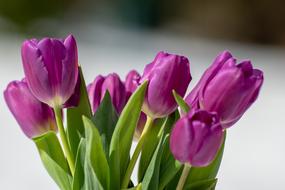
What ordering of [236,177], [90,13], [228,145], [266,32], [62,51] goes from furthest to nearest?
[90,13] → [266,32] → [228,145] → [236,177] → [62,51]

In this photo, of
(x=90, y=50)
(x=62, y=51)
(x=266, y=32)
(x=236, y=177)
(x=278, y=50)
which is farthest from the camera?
(x=266, y=32)

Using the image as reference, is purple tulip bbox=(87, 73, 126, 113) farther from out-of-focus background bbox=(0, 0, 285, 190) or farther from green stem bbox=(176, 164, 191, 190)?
out-of-focus background bbox=(0, 0, 285, 190)

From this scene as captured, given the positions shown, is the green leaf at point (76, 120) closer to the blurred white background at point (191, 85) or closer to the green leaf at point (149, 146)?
the green leaf at point (149, 146)

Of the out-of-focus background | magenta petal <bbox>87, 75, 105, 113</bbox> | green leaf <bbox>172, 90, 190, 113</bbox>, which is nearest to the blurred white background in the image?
the out-of-focus background

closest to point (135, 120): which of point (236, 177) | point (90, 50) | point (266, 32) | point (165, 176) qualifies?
point (165, 176)

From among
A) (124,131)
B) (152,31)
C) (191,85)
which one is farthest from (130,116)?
(152,31)

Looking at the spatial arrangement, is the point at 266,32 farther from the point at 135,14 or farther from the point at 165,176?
the point at 165,176

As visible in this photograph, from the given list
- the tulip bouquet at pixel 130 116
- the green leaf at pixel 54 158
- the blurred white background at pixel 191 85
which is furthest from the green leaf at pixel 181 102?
the blurred white background at pixel 191 85

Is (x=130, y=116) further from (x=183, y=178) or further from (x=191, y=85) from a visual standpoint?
(x=191, y=85)
